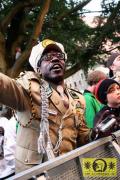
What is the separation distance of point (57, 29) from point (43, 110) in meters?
11.3

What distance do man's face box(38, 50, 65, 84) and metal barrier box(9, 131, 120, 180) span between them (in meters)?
0.55

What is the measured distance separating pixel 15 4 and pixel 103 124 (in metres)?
10.3

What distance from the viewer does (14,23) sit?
44.1ft

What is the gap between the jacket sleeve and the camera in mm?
2607

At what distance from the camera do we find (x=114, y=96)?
361 centimetres

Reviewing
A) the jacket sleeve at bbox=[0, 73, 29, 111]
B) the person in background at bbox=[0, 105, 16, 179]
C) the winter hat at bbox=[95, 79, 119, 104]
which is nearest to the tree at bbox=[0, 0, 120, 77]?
the person in background at bbox=[0, 105, 16, 179]

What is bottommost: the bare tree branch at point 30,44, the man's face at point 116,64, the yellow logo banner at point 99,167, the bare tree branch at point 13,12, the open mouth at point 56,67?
the yellow logo banner at point 99,167

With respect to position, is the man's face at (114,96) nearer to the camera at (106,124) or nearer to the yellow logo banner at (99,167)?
the camera at (106,124)

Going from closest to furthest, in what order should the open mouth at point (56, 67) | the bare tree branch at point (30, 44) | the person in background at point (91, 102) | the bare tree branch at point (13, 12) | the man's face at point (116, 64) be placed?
the open mouth at point (56, 67), the person in background at point (91, 102), the man's face at point (116, 64), the bare tree branch at point (30, 44), the bare tree branch at point (13, 12)

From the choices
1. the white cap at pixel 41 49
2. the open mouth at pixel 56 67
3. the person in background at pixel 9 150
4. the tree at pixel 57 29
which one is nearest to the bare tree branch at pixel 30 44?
the tree at pixel 57 29

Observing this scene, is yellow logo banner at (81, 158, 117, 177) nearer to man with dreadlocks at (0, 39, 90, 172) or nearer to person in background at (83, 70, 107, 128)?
man with dreadlocks at (0, 39, 90, 172)

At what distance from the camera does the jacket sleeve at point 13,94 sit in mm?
2607

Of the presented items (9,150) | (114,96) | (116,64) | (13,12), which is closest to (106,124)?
(114,96)

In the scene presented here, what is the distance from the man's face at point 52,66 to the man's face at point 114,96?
75 cm
